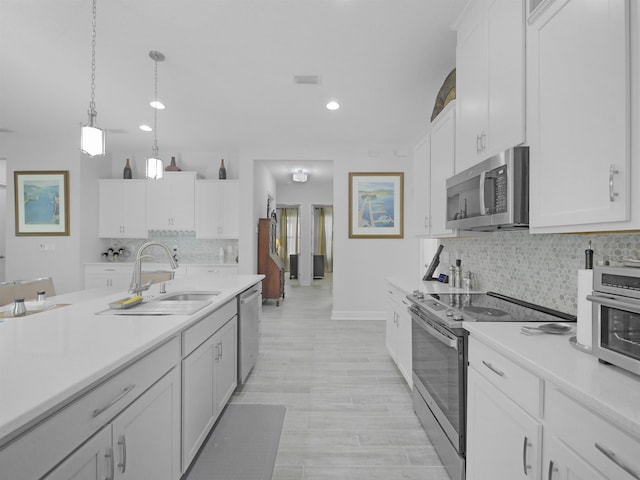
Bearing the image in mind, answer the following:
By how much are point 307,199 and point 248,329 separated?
6.89 meters

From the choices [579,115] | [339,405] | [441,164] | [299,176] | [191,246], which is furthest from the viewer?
[299,176]

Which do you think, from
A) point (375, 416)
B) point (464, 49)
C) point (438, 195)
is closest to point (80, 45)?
point (464, 49)

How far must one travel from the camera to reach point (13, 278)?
531 cm

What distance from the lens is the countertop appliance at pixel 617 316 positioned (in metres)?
0.95

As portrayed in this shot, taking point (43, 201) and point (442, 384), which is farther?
point (43, 201)

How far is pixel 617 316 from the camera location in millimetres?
1014

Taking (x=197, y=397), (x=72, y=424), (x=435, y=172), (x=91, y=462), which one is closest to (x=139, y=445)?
(x=91, y=462)

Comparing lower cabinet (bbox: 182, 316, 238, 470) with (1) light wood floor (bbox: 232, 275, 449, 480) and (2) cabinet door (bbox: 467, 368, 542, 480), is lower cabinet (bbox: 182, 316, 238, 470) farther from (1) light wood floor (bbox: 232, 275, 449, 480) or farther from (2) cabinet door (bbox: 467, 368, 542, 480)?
(2) cabinet door (bbox: 467, 368, 542, 480)

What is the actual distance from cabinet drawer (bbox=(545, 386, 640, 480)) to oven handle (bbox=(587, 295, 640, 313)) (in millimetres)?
301

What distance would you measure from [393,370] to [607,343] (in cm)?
240

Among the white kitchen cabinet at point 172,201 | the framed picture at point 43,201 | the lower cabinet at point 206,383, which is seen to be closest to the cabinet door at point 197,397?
→ the lower cabinet at point 206,383

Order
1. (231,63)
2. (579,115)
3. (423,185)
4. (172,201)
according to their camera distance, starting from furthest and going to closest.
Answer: (172,201), (423,185), (231,63), (579,115)

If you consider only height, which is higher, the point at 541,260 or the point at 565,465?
the point at 541,260

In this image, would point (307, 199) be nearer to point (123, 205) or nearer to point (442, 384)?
point (123, 205)
